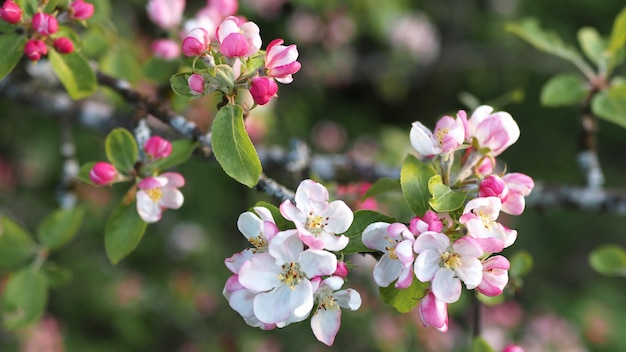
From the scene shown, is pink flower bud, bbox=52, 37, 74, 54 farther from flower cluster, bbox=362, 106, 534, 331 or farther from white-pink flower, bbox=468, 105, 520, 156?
white-pink flower, bbox=468, 105, 520, 156

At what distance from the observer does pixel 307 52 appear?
4.42 metres

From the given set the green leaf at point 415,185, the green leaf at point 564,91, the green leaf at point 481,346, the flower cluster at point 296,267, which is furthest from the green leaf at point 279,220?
the green leaf at point 564,91

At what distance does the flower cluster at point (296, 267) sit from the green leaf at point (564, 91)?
0.99 metres

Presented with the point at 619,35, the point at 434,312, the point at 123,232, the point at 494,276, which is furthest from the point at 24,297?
the point at 619,35

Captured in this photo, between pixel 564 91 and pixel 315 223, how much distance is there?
1109mm

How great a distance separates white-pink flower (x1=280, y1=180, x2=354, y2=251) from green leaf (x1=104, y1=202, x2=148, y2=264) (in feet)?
1.39

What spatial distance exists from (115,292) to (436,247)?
3.19 metres

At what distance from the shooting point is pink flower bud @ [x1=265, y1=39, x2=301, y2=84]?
1.17m

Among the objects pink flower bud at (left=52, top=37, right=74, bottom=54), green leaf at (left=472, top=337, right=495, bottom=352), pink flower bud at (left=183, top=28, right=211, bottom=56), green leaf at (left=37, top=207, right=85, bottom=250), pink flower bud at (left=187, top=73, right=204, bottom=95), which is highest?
pink flower bud at (left=183, top=28, right=211, bottom=56)

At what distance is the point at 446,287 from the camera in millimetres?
1134

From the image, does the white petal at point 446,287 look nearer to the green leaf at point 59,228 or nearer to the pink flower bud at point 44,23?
the pink flower bud at point 44,23

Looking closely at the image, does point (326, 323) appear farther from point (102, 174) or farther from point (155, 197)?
point (102, 174)

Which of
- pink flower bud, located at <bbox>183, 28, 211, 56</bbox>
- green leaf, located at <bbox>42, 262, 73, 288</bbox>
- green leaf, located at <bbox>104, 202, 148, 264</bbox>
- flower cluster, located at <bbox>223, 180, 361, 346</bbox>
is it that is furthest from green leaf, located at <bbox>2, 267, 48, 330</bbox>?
pink flower bud, located at <bbox>183, 28, 211, 56</bbox>

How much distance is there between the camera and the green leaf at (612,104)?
1757mm
